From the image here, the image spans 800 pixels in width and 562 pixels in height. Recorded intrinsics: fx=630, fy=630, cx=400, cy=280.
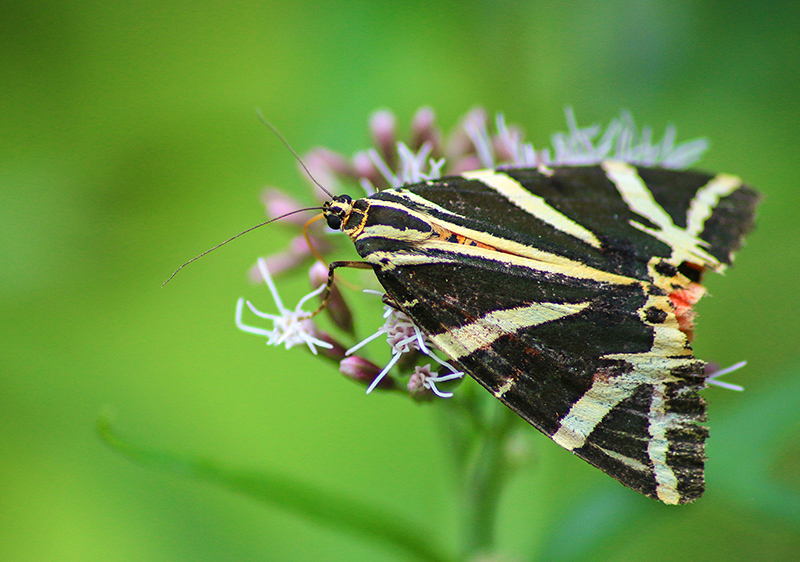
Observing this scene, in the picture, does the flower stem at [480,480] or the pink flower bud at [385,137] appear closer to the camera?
the flower stem at [480,480]

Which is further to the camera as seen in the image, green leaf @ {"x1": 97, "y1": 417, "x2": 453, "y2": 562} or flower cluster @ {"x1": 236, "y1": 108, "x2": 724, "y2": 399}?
flower cluster @ {"x1": 236, "y1": 108, "x2": 724, "y2": 399}

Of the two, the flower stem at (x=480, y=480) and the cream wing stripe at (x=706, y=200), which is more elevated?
the cream wing stripe at (x=706, y=200)

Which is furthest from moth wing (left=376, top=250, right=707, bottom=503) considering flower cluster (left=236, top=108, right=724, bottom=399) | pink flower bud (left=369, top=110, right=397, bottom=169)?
pink flower bud (left=369, top=110, right=397, bottom=169)

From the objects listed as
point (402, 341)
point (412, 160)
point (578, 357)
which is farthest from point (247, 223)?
point (578, 357)

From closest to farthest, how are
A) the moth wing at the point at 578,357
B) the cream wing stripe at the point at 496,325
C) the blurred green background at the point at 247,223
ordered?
the moth wing at the point at 578,357 → the cream wing stripe at the point at 496,325 → the blurred green background at the point at 247,223

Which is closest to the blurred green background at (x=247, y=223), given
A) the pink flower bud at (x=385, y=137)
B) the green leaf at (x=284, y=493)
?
the pink flower bud at (x=385, y=137)

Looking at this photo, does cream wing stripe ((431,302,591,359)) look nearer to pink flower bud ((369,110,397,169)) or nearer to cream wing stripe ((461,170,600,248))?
cream wing stripe ((461,170,600,248))

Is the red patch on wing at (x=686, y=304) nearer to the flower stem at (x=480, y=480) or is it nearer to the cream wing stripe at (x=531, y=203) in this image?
the cream wing stripe at (x=531, y=203)
